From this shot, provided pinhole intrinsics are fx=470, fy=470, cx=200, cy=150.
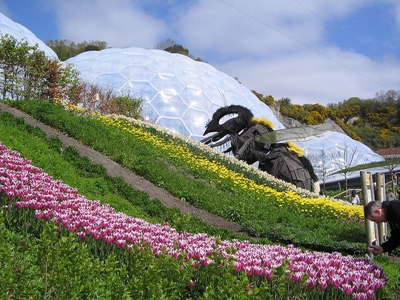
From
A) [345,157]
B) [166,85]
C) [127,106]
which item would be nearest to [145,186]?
[127,106]

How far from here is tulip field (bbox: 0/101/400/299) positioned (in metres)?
2.85

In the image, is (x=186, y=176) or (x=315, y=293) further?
(x=186, y=176)

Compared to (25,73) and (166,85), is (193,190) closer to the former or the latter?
(25,73)

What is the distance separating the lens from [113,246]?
4.39 metres

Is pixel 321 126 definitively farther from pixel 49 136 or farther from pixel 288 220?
pixel 49 136

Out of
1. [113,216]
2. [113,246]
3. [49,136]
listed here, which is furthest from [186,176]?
[113,246]

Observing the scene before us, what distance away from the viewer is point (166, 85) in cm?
2561

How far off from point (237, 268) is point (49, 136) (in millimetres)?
7808

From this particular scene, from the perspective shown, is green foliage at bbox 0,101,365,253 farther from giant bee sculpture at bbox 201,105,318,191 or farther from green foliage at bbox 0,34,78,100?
giant bee sculpture at bbox 201,105,318,191

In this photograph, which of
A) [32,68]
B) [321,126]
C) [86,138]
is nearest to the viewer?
[86,138]

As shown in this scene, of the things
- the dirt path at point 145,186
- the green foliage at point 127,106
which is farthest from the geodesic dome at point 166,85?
the dirt path at point 145,186

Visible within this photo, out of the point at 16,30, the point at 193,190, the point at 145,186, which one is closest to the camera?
the point at 145,186

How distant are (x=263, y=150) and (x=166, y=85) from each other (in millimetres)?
9595

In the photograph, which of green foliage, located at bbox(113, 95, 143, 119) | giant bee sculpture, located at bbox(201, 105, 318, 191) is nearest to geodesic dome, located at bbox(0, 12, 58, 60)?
green foliage, located at bbox(113, 95, 143, 119)
